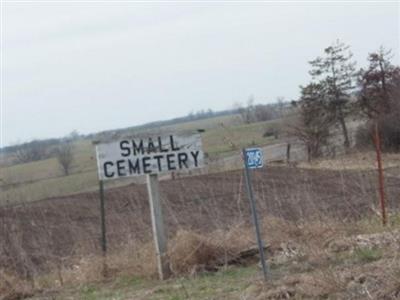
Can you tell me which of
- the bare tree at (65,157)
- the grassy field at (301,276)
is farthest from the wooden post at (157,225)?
the bare tree at (65,157)

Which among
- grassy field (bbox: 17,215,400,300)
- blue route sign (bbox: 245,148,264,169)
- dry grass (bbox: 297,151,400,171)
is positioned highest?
blue route sign (bbox: 245,148,264,169)

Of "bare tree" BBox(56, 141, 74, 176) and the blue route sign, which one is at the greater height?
the blue route sign

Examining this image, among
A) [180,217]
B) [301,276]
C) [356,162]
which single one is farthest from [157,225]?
[356,162]

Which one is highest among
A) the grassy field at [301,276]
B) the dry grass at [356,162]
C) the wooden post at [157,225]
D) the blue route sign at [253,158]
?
the blue route sign at [253,158]

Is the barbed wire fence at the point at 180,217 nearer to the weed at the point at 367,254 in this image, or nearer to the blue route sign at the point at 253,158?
the weed at the point at 367,254

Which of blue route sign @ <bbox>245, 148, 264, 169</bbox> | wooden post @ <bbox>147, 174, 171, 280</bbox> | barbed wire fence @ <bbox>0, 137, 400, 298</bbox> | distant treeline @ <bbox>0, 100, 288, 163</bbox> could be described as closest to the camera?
blue route sign @ <bbox>245, 148, 264, 169</bbox>

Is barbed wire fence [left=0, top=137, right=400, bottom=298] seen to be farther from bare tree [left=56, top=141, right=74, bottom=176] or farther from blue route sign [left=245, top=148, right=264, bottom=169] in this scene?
bare tree [left=56, top=141, right=74, bottom=176]

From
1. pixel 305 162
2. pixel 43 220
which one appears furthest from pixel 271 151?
pixel 43 220

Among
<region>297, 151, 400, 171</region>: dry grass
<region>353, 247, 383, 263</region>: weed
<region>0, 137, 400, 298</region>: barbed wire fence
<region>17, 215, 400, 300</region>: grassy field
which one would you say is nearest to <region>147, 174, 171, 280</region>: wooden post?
<region>0, 137, 400, 298</region>: barbed wire fence

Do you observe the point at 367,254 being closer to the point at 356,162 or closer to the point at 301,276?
the point at 301,276

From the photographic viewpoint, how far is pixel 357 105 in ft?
156

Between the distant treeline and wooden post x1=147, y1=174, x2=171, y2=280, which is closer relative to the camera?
wooden post x1=147, y1=174, x2=171, y2=280

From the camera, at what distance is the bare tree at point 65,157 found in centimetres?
5041

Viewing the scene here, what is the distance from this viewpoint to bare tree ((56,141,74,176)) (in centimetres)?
5041
